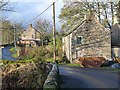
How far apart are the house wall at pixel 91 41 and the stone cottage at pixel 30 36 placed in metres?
45.0

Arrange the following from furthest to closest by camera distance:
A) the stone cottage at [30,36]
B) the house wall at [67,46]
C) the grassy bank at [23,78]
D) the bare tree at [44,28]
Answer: the stone cottage at [30,36], the bare tree at [44,28], the house wall at [67,46], the grassy bank at [23,78]

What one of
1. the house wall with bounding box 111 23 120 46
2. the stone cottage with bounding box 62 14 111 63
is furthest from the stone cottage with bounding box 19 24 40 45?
the stone cottage with bounding box 62 14 111 63

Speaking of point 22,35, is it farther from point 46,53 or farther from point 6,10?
point 6,10

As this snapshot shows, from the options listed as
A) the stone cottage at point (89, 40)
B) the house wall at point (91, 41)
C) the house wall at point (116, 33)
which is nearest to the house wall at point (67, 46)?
the stone cottage at point (89, 40)

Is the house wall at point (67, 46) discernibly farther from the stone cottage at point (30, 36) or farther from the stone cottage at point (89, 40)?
the stone cottage at point (30, 36)

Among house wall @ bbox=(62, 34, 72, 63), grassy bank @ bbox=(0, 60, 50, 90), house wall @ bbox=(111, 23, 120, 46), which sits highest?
house wall @ bbox=(111, 23, 120, 46)

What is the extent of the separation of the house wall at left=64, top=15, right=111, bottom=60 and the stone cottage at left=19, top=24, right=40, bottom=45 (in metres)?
45.0

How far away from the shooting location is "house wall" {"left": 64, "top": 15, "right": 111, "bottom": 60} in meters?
49.5

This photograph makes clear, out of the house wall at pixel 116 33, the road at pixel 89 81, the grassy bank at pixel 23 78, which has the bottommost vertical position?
the road at pixel 89 81

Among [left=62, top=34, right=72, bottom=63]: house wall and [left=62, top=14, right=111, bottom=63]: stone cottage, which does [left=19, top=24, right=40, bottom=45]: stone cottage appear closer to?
[left=62, top=34, right=72, bottom=63]: house wall

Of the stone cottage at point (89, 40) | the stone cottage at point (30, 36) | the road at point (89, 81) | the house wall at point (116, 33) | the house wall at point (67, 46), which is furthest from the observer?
the stone cottage at point (30, 36)

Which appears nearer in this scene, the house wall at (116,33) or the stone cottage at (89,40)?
the stone cottage at (89,40)

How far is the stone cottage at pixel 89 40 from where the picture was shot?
162 feet

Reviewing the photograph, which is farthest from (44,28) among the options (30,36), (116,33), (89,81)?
(89,81)
